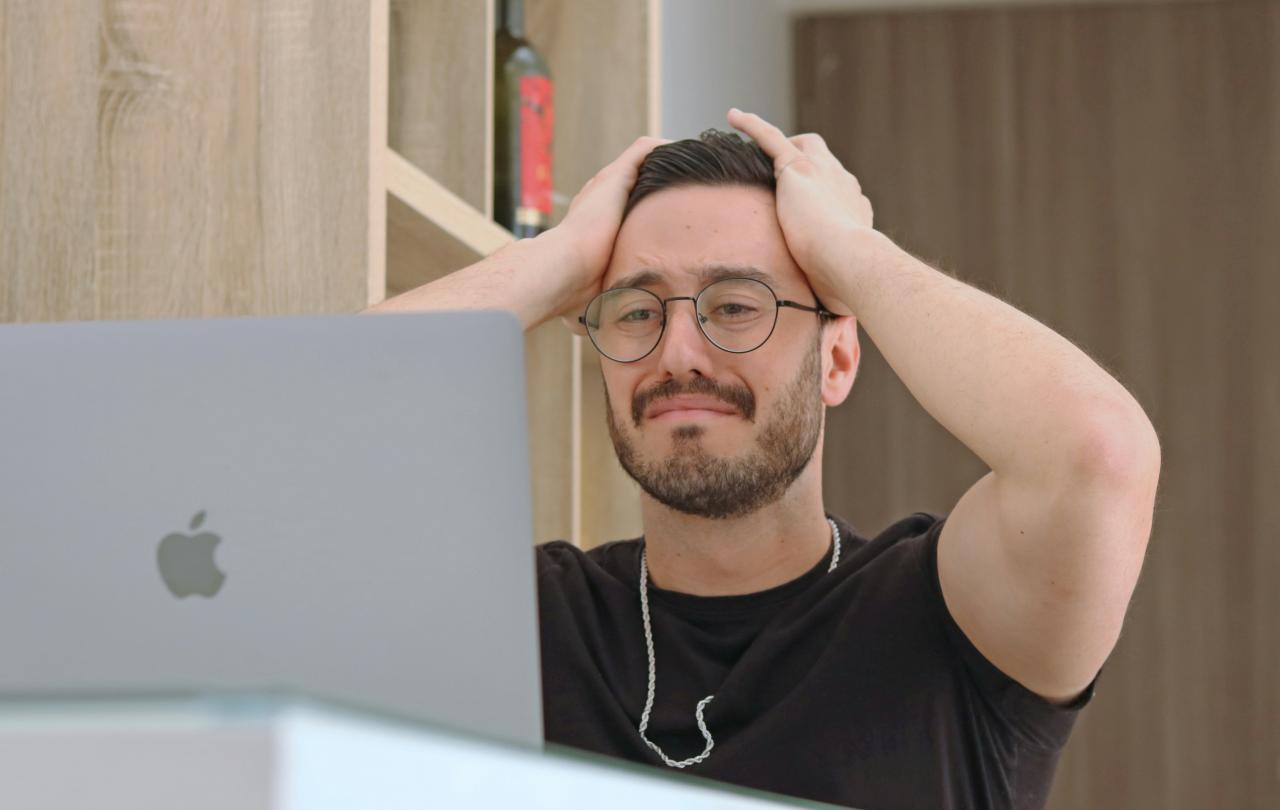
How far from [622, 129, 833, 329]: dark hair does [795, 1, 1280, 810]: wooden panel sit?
2.44 meters

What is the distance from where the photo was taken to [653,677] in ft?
4.74

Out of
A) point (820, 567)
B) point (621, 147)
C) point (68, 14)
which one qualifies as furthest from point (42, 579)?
point (621, 147)

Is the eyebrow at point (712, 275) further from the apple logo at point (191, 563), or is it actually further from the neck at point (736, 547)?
the apple logo at point (191, 563)

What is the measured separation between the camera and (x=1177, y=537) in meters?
3.92

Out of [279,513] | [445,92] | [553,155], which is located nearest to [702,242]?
[445,92]

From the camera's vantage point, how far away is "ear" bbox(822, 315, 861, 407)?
162 centimetres

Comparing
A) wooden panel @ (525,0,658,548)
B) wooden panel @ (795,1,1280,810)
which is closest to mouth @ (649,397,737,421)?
wooden panel @ (525,0,658,548)

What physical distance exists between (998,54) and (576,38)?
232 centimetres

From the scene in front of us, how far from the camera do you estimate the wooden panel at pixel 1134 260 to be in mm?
3865

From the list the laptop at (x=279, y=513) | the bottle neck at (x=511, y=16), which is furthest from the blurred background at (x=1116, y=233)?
the laptop at (x=279, y=513)

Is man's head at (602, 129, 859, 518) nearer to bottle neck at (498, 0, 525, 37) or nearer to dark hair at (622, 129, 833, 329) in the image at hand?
dark hair at (622, 129, 833, 329)

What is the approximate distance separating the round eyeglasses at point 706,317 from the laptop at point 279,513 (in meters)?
0.73

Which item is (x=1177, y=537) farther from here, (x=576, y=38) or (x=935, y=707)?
(x=935, y=707)

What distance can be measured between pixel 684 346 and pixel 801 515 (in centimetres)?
23
